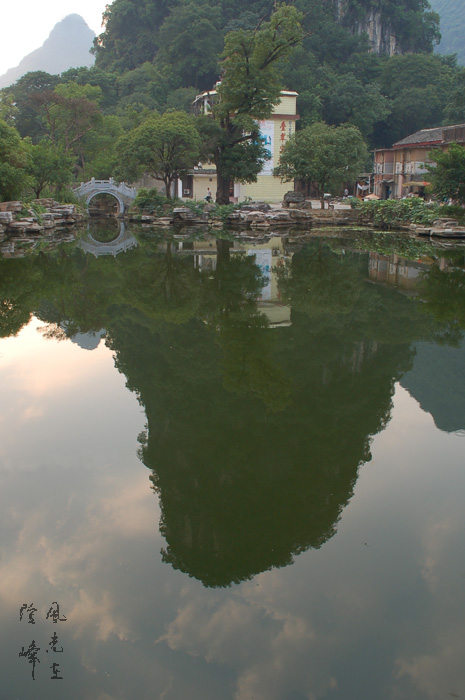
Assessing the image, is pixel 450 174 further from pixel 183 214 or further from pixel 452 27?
pixel 452 27

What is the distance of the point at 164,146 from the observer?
28297 mm

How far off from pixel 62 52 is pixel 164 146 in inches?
7036

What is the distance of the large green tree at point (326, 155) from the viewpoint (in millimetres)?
28250

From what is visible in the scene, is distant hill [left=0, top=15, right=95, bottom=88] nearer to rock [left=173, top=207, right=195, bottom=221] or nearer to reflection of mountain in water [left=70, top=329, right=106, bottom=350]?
rock [left=173, top=207, right=195, bottom=221]

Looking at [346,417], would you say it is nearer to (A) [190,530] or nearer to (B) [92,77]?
(A) [190,530]

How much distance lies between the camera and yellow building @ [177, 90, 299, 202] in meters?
37.5

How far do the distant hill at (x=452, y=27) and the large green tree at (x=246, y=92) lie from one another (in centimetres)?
7219

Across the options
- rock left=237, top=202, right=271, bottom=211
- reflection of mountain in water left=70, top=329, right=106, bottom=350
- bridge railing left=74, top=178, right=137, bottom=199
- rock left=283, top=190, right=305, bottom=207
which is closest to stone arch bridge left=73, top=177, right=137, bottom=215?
bridge railing left=74, top=178, right=137, bottom=199

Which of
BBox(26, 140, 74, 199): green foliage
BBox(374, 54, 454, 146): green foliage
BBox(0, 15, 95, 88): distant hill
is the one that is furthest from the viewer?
BBox(0, 15, 95, 88): distant hill

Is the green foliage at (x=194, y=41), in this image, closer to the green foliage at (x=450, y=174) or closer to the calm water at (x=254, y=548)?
the green foliage at (x=450, y=174)

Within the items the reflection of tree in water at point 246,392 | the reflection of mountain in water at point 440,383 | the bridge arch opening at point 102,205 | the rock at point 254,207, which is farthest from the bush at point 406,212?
the bridge arch opening at point 102,205

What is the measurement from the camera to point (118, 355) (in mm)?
6781

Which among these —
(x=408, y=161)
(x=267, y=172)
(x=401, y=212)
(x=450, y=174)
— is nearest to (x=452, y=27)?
(x=408, y=161)

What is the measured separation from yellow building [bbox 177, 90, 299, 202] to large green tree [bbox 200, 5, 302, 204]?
687 centimetres
